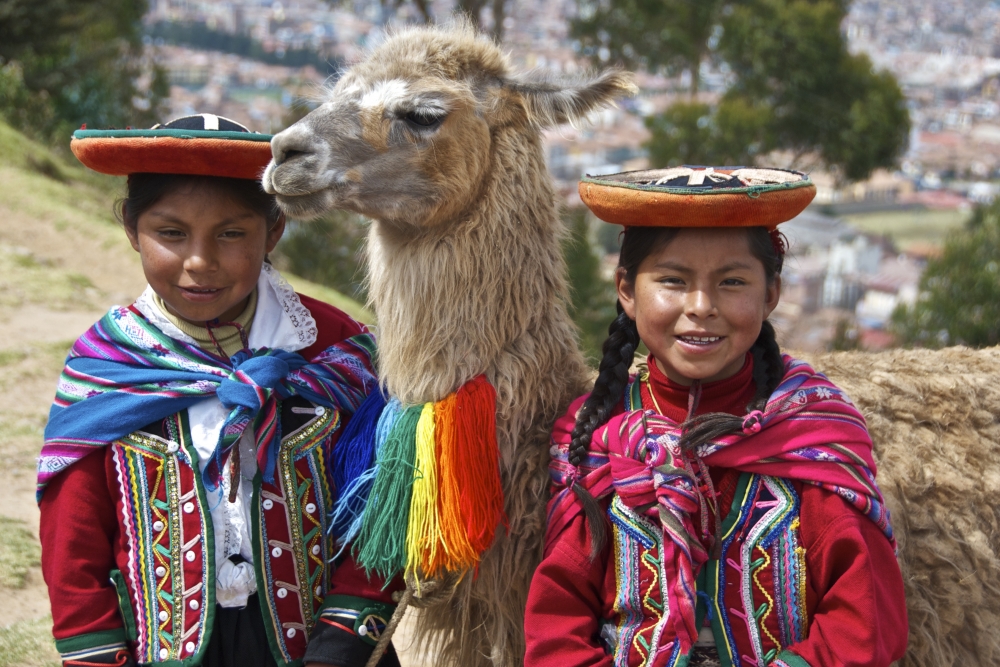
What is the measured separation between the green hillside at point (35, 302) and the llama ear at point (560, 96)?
2.26 metres

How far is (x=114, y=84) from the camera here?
60.7ft

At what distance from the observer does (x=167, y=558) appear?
6.45ft

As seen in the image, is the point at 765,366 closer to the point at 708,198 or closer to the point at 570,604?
the point at 708,198

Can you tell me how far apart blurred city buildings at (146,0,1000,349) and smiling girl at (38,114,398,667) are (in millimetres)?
12568

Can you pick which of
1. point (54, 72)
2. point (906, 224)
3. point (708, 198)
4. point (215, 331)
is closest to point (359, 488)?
point (215, 331)

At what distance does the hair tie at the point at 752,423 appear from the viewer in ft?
5.88

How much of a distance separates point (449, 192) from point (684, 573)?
102 centimetres

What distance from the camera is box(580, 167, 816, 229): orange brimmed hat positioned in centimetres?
174

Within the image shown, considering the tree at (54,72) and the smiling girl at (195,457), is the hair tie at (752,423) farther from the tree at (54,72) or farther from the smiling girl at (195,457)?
the tree at (54,72)

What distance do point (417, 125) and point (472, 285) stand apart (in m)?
0.41

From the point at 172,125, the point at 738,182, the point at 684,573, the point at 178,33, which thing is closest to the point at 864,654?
the point at 684,573

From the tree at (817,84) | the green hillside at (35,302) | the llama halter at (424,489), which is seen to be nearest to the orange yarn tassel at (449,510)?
the llama halter at (424,489)

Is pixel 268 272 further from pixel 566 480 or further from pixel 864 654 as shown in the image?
pixel 864 654

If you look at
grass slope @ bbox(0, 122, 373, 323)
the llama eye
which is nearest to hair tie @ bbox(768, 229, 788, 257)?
the llama eye
